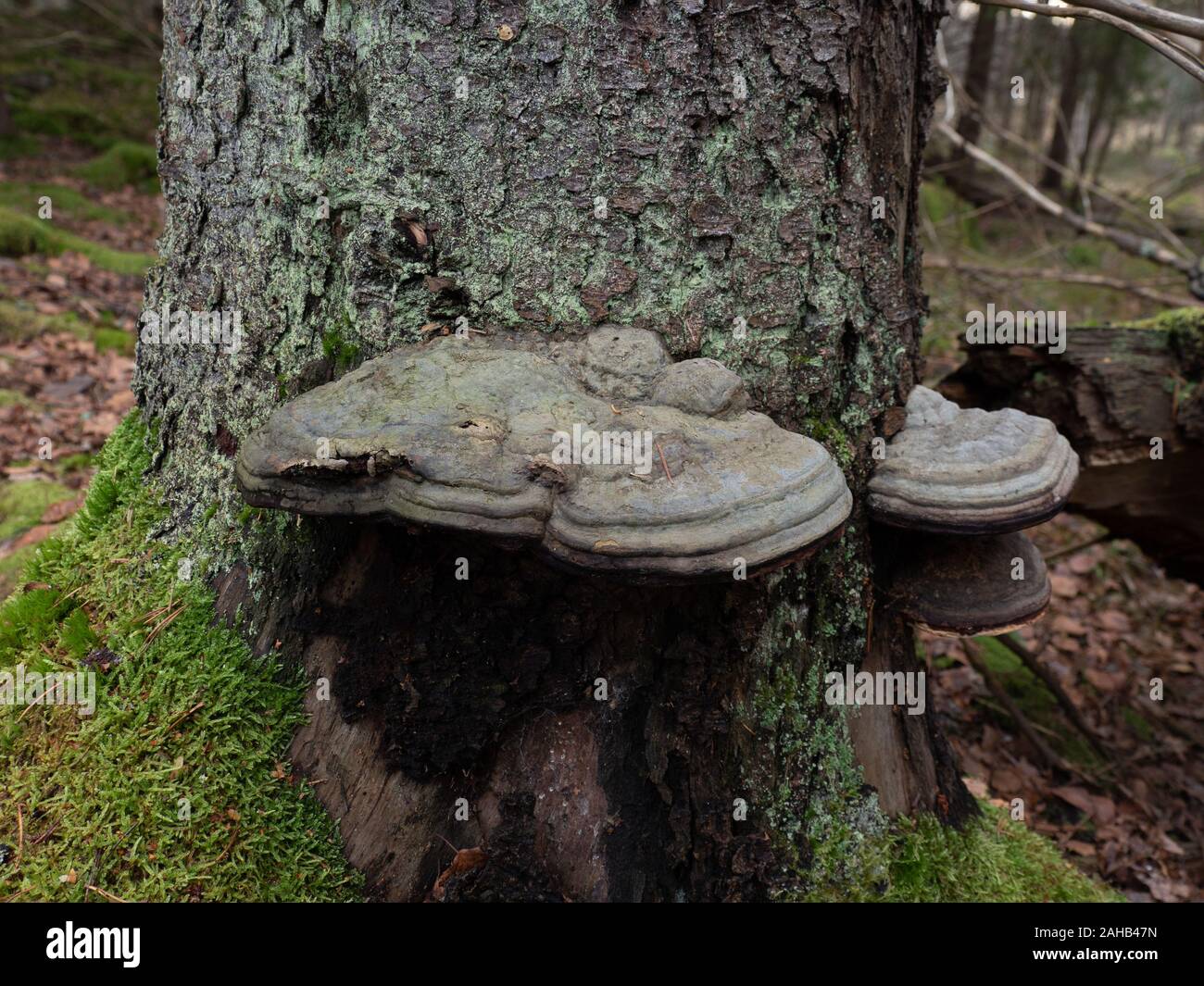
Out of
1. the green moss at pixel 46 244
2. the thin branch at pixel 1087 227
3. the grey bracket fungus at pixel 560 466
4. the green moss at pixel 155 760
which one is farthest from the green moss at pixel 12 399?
the thin branch at pixel 1087 227

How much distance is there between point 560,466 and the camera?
1.76 metres

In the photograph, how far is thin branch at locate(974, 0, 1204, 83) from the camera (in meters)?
2.40

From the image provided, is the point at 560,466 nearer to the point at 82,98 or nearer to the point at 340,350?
the point at 340,350

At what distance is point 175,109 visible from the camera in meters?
2.53

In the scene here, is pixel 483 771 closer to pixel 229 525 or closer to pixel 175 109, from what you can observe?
pixel 229 525

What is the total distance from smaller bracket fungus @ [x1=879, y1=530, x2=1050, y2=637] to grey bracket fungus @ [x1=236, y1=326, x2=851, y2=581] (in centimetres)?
112

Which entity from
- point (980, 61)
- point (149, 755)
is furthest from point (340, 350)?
point (980, 61)

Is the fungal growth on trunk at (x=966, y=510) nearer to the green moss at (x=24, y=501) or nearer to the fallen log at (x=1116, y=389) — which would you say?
the fallen log at (x=1116, y=389)

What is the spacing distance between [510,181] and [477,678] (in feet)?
4.55

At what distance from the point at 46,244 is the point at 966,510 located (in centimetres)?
922

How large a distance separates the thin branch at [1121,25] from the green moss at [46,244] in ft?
24.5

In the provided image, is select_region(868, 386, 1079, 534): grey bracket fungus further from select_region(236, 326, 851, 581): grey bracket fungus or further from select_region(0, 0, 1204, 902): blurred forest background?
select_region(0, 0, 1204, 902): blurred forest background

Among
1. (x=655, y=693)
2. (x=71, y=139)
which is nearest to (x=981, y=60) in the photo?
(x=71, y=139)

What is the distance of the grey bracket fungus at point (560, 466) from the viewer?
1722 mm
